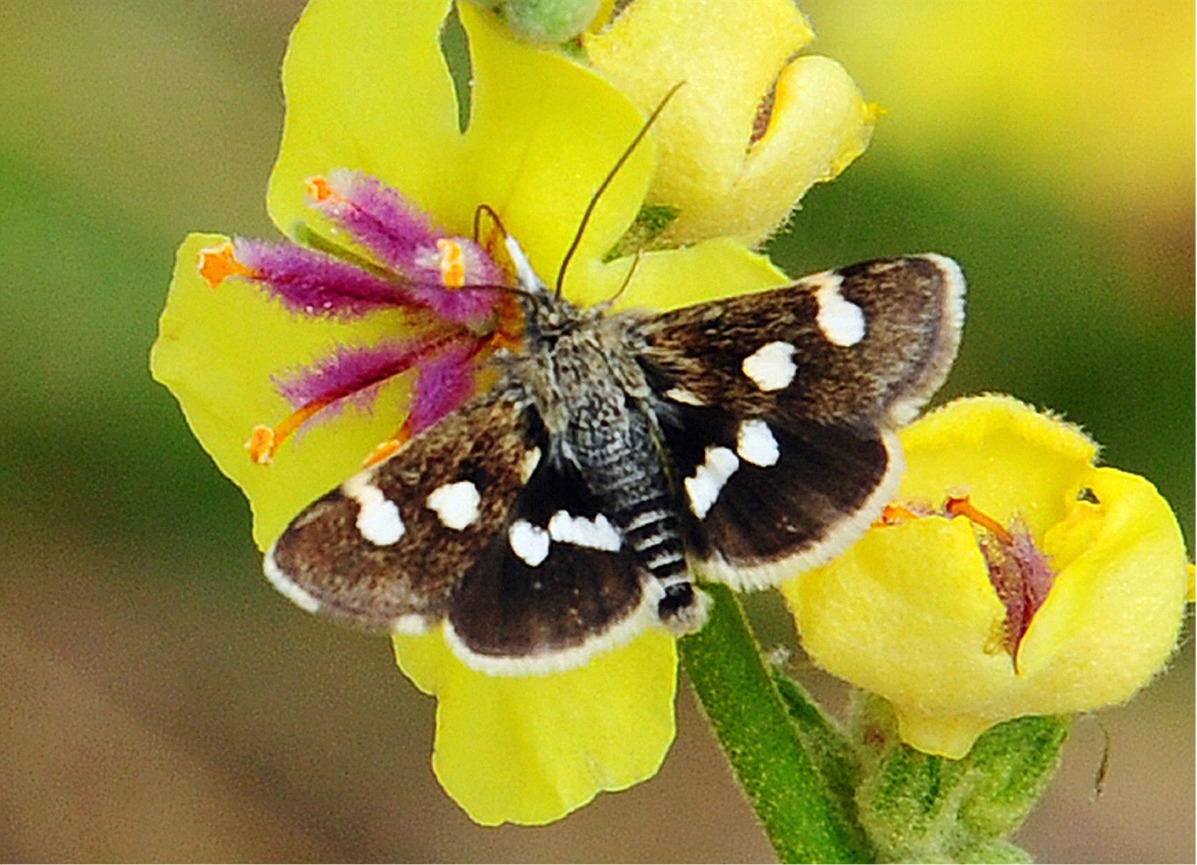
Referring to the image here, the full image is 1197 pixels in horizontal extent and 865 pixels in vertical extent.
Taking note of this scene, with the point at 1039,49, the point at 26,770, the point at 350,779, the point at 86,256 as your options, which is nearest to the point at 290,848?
the point at 350,779

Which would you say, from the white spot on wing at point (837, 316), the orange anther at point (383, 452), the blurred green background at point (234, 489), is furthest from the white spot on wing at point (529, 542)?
the blurred green background at point (234, 489)

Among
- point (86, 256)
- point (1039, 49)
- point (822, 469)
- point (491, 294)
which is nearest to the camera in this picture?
point (822, 469)

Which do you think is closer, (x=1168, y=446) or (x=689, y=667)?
(x=689, y=667)

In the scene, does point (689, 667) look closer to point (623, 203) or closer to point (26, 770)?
point (623, 203)

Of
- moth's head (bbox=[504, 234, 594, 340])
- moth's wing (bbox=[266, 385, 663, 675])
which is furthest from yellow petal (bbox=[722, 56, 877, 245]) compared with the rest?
moth's wing (bbox=[266, 385, 663, 675])

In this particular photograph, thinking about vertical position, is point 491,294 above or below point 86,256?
above

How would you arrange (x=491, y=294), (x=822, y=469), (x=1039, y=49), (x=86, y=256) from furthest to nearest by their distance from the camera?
(x=1039, y=49) → (x=86, y=256) → (x=491, y=294) → (x=822, y=469)

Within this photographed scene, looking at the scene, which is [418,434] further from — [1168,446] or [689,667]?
[1168,446]

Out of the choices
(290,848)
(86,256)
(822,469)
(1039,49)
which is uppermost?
(822,469)
